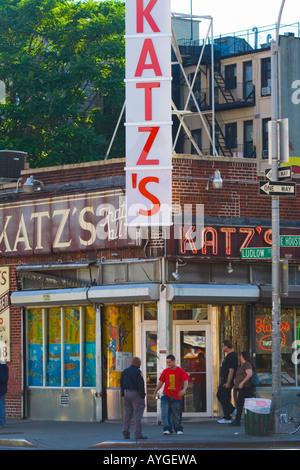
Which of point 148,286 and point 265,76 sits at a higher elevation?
point 265,76

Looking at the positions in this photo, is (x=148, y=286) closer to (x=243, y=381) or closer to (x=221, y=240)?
(x=221, y=240)

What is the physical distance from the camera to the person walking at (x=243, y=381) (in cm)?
2308

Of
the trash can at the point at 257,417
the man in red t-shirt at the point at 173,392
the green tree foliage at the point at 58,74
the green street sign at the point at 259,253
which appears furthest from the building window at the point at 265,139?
the trash can at the point at 257,417

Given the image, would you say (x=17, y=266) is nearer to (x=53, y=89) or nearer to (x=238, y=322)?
(x=238, y=322)

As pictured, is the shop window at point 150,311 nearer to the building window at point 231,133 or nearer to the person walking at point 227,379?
the person walking at point 227,379

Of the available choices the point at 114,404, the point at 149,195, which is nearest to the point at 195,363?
the point at 114,404

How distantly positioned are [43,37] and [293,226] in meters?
27.2

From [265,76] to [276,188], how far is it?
38226 millimetres

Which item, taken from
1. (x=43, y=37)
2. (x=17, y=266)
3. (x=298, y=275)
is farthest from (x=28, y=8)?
(x=298, y=275)

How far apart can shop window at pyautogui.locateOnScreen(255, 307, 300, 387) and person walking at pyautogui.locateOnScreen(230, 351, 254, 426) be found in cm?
217

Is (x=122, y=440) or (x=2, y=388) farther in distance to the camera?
(x=2, y=388)

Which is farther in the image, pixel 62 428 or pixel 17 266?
pixel 17 266

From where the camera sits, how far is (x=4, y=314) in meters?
28.0

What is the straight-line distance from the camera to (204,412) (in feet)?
82.2
